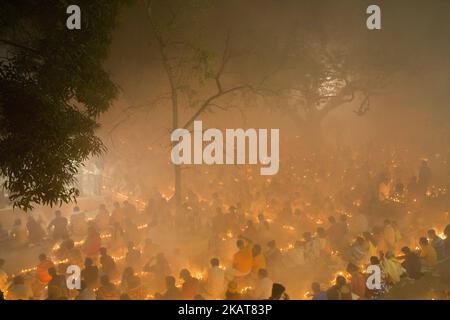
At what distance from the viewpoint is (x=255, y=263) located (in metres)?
9.11

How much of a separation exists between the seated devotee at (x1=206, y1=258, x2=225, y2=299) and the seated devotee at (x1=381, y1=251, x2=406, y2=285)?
13.1ft

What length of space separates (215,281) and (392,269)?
4350 millimetres

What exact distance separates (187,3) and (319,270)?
36.6 ft

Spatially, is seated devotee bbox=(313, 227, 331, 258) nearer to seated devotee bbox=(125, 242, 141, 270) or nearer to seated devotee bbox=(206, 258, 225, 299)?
seated devotee bbox=(206, 258, 225, 299)

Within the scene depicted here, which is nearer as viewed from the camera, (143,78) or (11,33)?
(11,33)

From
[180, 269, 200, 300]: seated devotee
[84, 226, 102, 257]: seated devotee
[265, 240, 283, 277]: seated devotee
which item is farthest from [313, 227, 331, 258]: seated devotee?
[84, 226, 102, 257]: seated devotee

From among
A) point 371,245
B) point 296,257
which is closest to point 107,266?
point 296,257

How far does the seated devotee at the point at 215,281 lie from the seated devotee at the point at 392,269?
3991 millimetres

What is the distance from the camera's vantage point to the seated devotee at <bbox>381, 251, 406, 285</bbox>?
27.6 ft

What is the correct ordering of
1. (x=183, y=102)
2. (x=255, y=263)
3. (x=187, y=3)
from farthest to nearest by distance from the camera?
(x=183, y=102), (x=187, y=3), (x=255, y=263)

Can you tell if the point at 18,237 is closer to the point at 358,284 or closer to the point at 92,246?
the point at 92,246

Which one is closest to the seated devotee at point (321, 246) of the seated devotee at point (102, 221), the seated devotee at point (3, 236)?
the seated devotee at point (102, 221)
